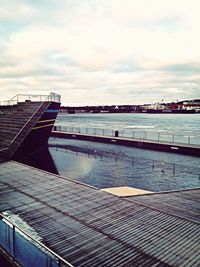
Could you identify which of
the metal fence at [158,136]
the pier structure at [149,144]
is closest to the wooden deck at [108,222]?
the pier structure at [149,144]

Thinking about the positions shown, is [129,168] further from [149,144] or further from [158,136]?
[158,136]

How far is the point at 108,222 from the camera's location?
1005 cm

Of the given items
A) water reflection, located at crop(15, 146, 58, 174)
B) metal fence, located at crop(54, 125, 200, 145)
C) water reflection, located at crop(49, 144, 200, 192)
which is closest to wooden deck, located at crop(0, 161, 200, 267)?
water reflection, located at crop(49, 144, 200, 192)

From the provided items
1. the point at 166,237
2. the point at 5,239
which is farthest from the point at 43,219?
the point at 166,237

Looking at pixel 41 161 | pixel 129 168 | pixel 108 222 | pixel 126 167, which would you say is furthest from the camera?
pixel 41 161

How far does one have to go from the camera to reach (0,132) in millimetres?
30625

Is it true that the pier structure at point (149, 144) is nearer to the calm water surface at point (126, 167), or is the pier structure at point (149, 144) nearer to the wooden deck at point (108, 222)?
the calm water surface at point (126, 167)

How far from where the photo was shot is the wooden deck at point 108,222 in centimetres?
779

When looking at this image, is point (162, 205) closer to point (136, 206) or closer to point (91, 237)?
point (136, 206)

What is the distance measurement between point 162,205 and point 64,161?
18.1 metres

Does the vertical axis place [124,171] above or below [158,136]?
below

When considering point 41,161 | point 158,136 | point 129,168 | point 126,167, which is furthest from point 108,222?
point 158,136

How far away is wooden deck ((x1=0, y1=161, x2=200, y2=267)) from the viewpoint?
779cm

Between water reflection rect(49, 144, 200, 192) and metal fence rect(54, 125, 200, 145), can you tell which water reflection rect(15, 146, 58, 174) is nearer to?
water reflection rect(49, 144, 200, 192)
